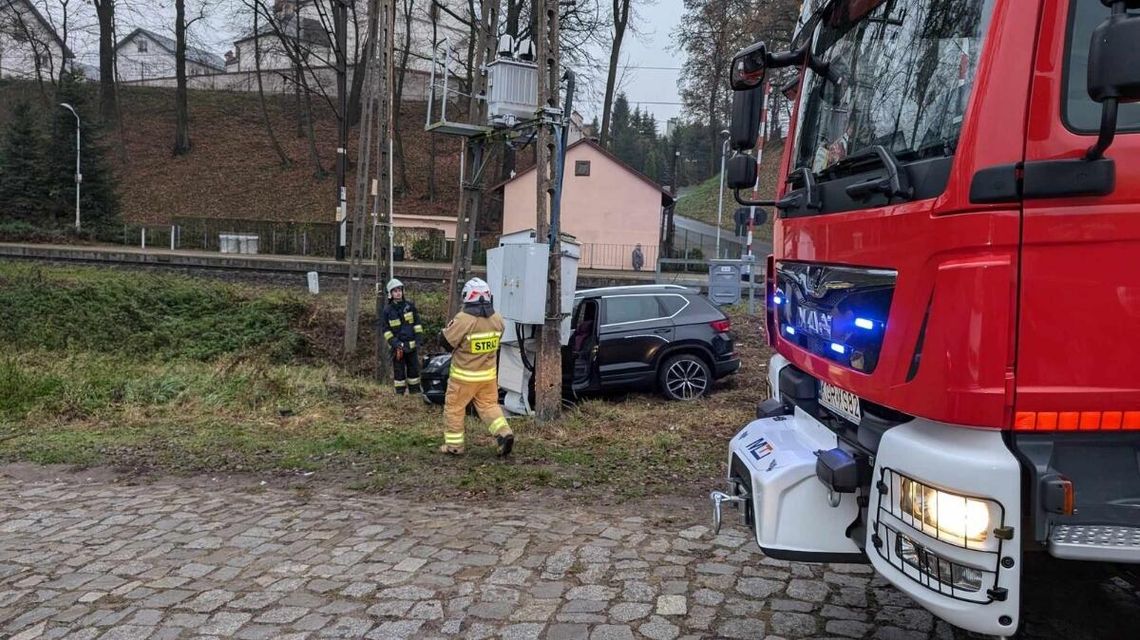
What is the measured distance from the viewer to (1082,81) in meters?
2.41

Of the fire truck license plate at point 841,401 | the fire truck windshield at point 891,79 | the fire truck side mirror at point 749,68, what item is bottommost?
the fire truck license plate at point 841,401

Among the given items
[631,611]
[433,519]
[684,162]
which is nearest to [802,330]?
[631,611]

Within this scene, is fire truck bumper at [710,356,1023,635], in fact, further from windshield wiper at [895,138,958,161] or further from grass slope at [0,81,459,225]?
grass slope at [0,81,459,225]

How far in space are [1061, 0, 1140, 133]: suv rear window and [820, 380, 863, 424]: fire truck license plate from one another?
1.21m

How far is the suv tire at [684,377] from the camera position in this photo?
1042cm

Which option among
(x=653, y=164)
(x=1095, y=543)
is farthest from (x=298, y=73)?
(x=653, y=164)

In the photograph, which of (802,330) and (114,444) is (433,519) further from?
(114,444)

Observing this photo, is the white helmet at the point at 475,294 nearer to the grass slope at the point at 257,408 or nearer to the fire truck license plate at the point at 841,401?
the grass slope at the point at 257,408

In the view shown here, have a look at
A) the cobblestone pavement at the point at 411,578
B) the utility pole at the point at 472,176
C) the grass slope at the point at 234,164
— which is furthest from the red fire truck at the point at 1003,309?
the grass slope at the point at 234,164

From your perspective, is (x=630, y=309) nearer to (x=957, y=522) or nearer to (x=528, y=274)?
(x=528, y=274)

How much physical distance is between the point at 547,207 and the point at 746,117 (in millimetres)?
4630

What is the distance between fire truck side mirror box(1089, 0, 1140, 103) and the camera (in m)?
2.06

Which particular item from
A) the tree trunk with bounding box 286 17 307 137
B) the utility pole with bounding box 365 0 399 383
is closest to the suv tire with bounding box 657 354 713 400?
the utility pole with bounding box 365 0 399 383

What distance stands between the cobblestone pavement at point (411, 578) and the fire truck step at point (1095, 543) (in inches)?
56.9
